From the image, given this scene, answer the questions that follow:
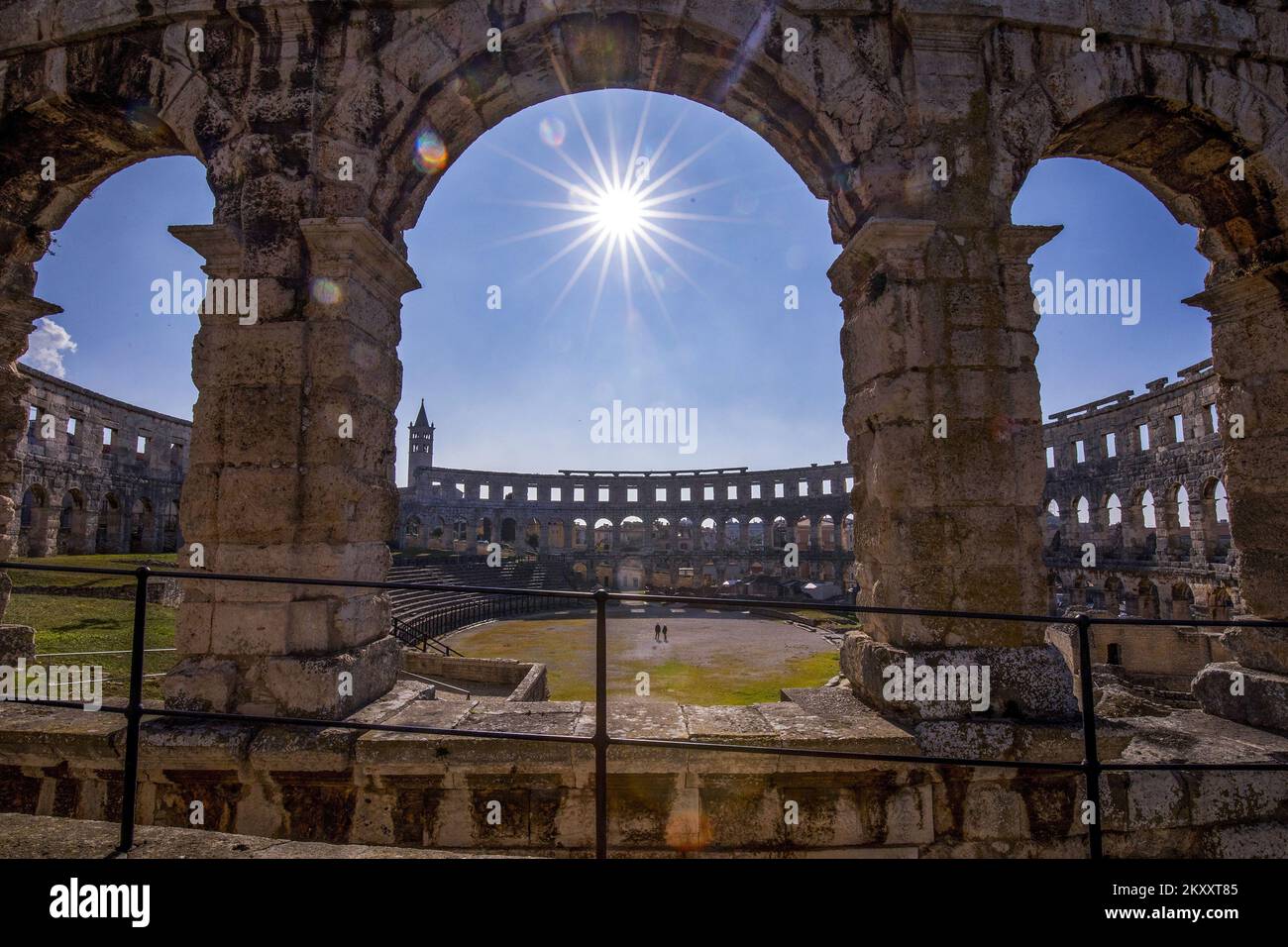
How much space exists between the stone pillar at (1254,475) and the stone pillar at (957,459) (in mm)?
1568

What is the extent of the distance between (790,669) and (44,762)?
13432 millimetres

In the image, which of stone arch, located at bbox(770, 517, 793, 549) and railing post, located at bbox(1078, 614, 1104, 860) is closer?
railing post, located at bbox(1078, 614, 1104, 860)

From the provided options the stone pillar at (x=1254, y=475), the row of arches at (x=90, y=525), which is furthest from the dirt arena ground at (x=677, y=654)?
the row of arches at (x=90, y=525)

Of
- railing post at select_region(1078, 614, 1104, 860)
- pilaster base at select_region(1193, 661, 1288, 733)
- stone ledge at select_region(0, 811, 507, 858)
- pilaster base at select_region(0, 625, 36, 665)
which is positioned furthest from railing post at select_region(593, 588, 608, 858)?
pilaster base at select_region(0, 625, 36, 665)

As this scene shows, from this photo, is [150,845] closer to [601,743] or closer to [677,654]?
[601,743]

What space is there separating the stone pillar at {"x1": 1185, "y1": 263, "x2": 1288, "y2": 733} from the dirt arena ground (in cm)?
557

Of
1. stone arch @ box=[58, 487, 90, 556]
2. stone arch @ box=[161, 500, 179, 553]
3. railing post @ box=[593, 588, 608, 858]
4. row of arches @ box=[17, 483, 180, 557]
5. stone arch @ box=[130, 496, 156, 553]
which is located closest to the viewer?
railing post @ box=[593, 588, 608, 858]

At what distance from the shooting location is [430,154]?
402 centimetres

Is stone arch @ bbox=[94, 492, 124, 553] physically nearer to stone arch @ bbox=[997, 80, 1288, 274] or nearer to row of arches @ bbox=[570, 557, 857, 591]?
row of arches @ bbox=[570, 557, 857, 591]

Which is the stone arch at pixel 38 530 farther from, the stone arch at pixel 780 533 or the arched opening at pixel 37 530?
the stone arch at pixel 780 533

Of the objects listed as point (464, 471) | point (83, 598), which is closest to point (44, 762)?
point (83, 598)

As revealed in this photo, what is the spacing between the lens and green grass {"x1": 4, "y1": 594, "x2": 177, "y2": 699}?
6.81 metres

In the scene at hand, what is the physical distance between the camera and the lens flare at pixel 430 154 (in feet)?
12.9

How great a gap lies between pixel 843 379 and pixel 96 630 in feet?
37.9
